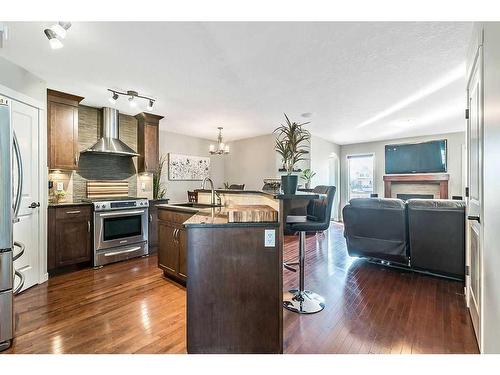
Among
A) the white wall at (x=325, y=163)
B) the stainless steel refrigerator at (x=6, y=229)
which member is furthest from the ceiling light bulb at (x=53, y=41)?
the white wall at (x=325, y=163)

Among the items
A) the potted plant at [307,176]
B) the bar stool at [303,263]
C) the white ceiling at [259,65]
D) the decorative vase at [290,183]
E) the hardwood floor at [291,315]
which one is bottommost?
the hardwood floor at [291,315]

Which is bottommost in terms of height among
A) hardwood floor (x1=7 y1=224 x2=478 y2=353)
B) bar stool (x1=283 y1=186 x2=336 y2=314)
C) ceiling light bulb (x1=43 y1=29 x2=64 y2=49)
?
hardwood floor (x1=7 y1=224 x2=478 y2=353)

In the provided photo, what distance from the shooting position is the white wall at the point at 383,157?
619cm

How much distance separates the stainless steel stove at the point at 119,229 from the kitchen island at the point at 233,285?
2644 mm

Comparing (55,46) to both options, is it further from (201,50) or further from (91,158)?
(91,158)

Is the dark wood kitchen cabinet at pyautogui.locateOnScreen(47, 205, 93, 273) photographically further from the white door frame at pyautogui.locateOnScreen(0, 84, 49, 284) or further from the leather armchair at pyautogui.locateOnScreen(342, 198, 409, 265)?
the leather armchair at pyautogui.locateOnScreen(342, 198, 409, 265)

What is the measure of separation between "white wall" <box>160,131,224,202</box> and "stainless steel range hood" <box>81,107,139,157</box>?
3.77 ft

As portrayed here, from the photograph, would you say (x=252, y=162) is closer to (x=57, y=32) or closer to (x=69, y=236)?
(x=69, y=236)

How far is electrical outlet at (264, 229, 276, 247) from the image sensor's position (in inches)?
63.9

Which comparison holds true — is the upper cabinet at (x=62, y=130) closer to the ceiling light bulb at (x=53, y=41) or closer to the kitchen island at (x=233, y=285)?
the ceiling light bulb at (x=53, y=41)

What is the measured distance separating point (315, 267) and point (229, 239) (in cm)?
228

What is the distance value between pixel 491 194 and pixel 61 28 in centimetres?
308

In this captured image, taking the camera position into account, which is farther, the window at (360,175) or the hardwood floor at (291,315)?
the window at (360,175)

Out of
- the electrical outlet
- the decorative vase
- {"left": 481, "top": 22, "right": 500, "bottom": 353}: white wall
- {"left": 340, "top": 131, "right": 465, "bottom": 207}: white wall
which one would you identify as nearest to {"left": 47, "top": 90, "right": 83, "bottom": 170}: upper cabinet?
the decorative vase
